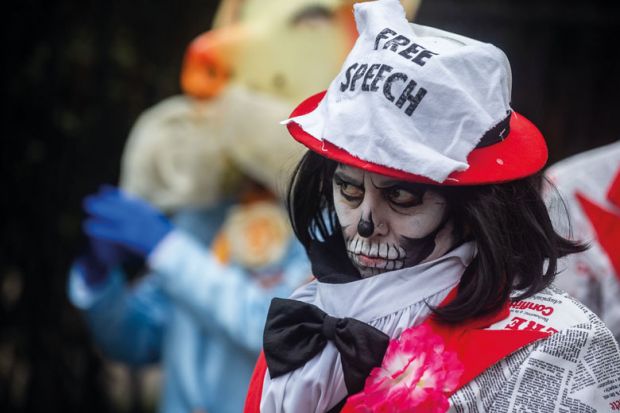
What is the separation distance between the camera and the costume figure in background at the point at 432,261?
1.54 m

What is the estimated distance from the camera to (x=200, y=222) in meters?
3.25

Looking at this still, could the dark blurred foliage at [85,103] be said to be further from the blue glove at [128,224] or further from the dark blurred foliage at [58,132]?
the blue glove at [128,224]

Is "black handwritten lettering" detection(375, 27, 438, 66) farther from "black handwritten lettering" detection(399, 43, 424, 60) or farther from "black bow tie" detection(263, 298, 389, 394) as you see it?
"black bow tie" detection(263, 298, 389, 394)

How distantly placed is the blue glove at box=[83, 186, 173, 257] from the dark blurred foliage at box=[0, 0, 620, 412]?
36.3 inches

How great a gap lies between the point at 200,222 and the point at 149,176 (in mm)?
223

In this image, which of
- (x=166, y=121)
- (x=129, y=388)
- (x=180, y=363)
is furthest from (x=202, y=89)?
(x=129, y=388)

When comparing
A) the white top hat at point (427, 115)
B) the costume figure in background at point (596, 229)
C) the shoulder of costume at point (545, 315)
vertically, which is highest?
the white top hat at point (427, 115)

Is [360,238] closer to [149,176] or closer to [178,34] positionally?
[149,176]

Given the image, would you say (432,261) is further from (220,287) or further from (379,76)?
(220,287)

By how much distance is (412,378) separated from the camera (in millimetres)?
1549

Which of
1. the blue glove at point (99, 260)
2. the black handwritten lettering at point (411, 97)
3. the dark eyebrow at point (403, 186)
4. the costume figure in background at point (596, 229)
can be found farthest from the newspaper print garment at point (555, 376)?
the blue glove at point (99, 260)

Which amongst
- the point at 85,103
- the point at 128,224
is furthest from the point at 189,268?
the point at 85,103

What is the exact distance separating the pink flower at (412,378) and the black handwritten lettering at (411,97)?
0.34m

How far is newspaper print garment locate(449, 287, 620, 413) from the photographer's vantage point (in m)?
1.52
